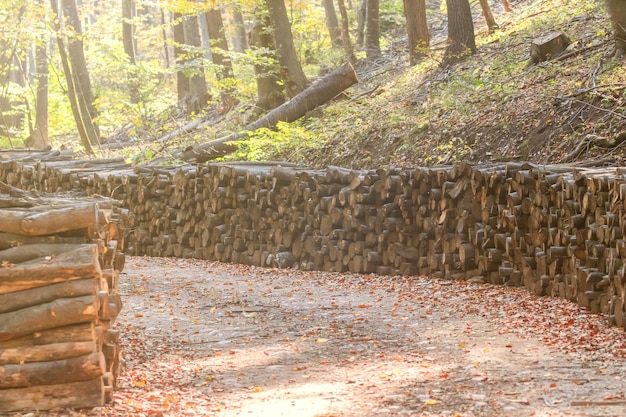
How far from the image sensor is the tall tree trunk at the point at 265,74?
70.9 ft

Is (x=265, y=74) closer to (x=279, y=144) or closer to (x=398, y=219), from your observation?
(x=279, y=144)

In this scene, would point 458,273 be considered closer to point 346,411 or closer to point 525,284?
point 525,284

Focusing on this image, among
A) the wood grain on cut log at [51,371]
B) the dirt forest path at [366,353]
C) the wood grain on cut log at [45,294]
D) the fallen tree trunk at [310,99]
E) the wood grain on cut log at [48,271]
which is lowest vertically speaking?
the dirt forest path at [366,353]

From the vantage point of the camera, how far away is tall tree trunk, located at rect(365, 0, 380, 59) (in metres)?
24.2

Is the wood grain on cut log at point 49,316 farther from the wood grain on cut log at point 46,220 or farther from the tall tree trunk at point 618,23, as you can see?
the tall tree trunk at point 618,23

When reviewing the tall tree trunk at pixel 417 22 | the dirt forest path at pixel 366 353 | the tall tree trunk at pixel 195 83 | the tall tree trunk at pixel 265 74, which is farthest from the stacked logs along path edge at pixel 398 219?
the tall tree trunk at pixel 195 83

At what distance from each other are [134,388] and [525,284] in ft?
17.8

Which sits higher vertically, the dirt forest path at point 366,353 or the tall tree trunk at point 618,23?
the tall tree trunk at point 618,23

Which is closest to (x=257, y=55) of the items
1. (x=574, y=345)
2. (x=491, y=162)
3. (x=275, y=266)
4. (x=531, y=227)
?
(x=275, y=266)

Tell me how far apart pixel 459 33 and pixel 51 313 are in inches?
596

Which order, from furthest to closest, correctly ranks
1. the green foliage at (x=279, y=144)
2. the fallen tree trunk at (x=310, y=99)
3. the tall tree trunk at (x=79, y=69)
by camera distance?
the tall tree trunk at (x=79, y=69), the fallen tree trunk at (x=310, y=99), the green foliage at (x=279, y=144)

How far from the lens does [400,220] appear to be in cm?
1224

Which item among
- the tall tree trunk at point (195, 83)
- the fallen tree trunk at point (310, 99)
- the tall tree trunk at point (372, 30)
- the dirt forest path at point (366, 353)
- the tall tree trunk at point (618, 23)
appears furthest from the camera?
the tall tree trunk at point (195, 83)

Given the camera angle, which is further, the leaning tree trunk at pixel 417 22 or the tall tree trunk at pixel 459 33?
the leaning tree trunk at pixel 417 22
